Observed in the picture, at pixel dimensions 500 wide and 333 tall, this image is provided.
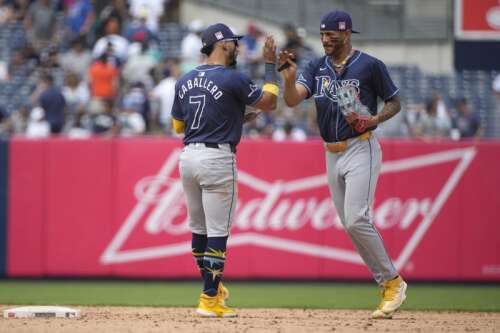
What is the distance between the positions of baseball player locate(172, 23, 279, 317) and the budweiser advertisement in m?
4.39

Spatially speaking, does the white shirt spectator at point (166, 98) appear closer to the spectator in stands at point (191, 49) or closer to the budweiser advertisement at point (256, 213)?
the spectator in stands at point (191, 49)

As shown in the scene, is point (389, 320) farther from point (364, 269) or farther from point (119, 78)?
point (119, 78)

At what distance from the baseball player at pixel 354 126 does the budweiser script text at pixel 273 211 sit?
4.17 metres

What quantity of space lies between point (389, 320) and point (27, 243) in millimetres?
5765

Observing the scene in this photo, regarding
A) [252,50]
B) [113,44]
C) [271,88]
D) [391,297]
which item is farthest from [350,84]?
[113,44]

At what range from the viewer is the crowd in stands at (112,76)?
1420 centimetres

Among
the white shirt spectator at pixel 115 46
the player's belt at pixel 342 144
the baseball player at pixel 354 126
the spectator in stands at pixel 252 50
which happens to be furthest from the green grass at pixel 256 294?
the white shirt spectator at pixel 115 46

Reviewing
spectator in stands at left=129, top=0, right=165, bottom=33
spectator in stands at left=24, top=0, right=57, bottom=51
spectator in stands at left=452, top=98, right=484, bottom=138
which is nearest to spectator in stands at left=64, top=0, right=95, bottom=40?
spectator in stands at left=24, top=0, right=57, bottom=51

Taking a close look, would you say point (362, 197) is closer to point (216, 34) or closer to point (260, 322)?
point (260, 322)

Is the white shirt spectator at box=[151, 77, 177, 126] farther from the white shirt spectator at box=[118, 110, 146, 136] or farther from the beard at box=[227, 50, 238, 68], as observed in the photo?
the beard at box=[227, 50, 238, 68]

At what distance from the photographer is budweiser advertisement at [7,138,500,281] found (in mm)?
12273

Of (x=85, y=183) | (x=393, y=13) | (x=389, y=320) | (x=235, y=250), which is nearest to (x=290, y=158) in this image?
(x=235, y=250)

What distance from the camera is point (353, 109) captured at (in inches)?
308

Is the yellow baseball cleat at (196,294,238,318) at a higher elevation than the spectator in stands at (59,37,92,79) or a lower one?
lower
